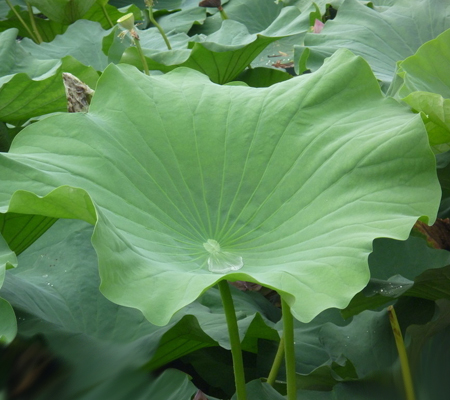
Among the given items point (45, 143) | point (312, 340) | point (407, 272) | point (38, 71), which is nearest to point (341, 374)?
point (312, 340)

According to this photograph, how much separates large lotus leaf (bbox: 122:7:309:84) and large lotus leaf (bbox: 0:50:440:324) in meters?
0.61

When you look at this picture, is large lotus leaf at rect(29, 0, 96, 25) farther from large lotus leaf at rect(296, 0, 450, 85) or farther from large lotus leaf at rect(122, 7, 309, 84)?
large lotus leaf at rect(296, 0, 450, 85)

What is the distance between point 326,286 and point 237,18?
2.10 meters

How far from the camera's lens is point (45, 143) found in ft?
3.14

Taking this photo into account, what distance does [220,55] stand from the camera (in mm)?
1753

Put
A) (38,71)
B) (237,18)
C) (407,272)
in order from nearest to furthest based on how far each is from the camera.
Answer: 1. (407,272)
2. (38,71)
3. (237,18)

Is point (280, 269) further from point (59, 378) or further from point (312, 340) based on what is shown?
point (59, 378)

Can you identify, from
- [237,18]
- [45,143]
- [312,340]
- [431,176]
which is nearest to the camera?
[431,176]

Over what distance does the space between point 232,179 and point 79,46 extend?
1486 mm

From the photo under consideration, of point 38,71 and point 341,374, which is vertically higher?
point 38,71

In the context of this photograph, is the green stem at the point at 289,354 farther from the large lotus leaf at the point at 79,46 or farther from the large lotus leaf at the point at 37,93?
the large lotus leaf at the point at 79,46

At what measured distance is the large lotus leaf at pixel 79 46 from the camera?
219cm

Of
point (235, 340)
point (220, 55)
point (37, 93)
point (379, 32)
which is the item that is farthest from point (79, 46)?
point (235, 340)

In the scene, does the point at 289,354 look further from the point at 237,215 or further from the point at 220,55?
the point at 220,55
